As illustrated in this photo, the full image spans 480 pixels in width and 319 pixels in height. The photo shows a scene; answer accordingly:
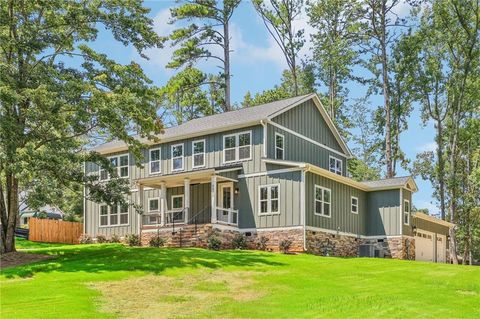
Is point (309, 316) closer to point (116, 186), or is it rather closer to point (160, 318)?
point (160, 318)

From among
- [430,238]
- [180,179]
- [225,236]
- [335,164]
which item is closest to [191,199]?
[180,179]

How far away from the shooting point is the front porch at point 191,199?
28.5m

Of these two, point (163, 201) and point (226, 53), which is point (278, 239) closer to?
point (163, 201)

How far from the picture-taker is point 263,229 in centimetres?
2764

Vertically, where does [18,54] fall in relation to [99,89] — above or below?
above

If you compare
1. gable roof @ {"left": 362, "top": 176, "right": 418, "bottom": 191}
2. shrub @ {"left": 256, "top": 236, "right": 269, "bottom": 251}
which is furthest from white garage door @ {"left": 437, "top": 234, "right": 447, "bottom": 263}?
shrub @ {"left": 256, "top": 236, "right": 269, "bottom": 251}

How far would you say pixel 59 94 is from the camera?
23.1 m

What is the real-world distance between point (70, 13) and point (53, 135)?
532cm

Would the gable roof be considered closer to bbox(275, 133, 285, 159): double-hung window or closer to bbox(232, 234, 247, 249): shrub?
bbox(275, 133, 285, 159): double-hung window

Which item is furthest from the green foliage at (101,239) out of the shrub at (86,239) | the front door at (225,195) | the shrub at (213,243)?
the shrub at (213,243)

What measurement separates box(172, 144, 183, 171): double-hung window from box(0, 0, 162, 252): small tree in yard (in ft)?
20.3

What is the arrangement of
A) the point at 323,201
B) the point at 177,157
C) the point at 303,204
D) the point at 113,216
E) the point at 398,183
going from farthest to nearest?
the point at 113,216
the point at 177,157
the point at 398,183
the point at 323,201
the point at 303,204

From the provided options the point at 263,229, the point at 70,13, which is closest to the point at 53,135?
the point at 70,13

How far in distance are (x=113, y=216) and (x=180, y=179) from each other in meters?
7.30
